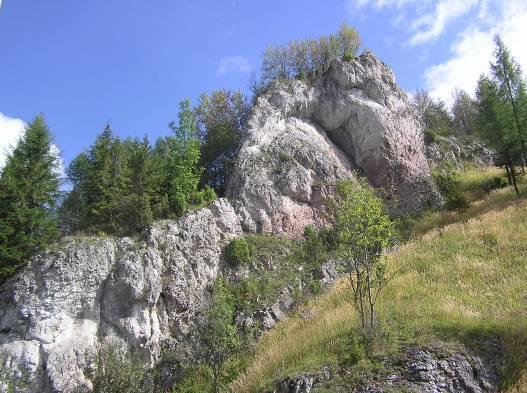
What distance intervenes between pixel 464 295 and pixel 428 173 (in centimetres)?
2067

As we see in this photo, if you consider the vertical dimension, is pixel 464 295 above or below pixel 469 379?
above

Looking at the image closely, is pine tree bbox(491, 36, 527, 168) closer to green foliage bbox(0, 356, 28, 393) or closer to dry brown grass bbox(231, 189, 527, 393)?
dry brown grass bbox(231, 189, 527, 393)

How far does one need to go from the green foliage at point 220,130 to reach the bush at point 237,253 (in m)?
9.20

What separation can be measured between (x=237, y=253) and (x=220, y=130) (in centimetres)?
1603

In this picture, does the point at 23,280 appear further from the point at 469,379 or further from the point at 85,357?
the point at 469,379

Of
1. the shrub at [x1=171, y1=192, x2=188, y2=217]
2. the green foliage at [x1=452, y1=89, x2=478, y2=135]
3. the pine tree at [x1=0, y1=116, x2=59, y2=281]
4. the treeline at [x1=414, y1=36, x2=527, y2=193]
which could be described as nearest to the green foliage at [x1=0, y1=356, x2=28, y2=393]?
the pine tree at [x1=0, y1=116, x2=59, y2=281]

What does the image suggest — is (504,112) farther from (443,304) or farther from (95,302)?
(95,302)

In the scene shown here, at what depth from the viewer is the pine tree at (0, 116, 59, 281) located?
23281mm

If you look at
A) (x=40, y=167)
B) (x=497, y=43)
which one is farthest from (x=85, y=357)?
(x=497, y=43)

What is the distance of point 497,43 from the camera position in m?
36.9

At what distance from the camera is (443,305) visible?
16.4 meters

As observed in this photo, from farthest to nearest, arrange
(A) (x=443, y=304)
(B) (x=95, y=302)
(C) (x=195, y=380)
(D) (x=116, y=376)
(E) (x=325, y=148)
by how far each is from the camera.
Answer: (E) (x=325, y=148), (B) (x=95, y=302), (C) (x=195, y=380), (D) (x=116, y=376), (A) (x=443, y=304)

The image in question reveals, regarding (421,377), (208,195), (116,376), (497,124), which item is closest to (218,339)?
(116,376)

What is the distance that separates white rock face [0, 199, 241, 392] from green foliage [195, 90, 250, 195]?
11886 millimetres
